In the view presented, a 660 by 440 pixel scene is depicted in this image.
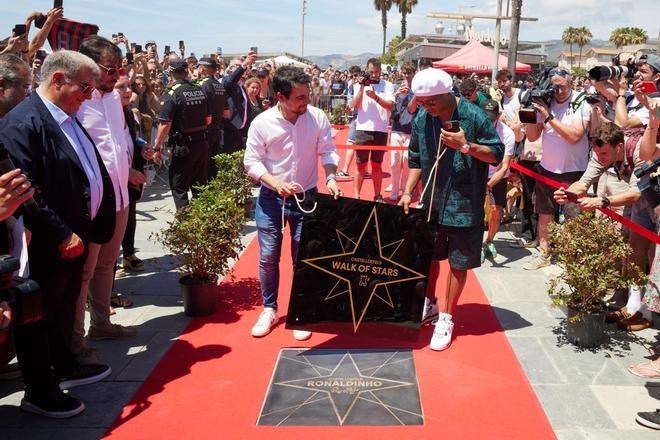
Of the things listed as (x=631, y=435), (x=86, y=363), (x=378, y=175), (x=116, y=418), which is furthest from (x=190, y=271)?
(x=378, y=175)

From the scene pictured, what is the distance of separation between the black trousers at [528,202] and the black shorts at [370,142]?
7.32ft

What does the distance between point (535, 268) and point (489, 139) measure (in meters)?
→ 2.51

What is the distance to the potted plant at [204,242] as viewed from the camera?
14.8 ft

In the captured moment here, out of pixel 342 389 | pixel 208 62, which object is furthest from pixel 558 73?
pixel 208 62

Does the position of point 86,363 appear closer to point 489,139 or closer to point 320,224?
point 320,224

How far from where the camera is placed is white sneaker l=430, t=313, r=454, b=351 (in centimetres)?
409

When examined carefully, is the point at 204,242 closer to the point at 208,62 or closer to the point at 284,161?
the point at 284,161

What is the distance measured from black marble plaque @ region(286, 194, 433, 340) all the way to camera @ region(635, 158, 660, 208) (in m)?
1.38

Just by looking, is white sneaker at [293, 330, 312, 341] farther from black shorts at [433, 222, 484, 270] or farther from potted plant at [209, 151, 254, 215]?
potted plant at [209, 151, 254, 215]

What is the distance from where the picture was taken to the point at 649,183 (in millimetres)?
3732

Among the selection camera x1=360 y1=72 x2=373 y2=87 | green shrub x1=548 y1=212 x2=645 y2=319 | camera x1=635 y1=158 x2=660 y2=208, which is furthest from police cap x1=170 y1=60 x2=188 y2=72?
camera x1=635 y1=158 x2=660 y2=208

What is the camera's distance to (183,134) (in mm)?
6457

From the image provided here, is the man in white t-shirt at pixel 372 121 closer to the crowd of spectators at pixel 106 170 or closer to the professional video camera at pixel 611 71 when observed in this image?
the crowd of spectators at pixel 106 170

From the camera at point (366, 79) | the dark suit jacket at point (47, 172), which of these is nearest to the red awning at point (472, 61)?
the camera at point (366, 79)
